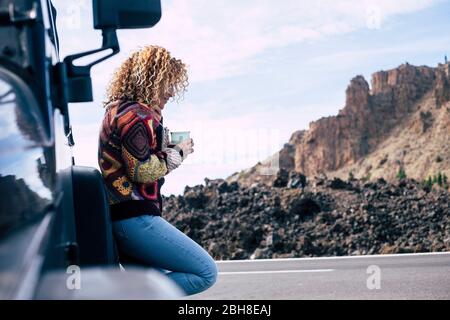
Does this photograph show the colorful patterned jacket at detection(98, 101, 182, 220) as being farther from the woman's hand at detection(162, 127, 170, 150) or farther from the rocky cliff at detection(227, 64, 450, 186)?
the rocky cliff at detection(227, 64, 450, 186)

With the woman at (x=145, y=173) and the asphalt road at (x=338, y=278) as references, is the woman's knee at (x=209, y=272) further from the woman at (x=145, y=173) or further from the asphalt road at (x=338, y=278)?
the asphalt road at (x=338, y=278)

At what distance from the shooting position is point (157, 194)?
2699 millimetres

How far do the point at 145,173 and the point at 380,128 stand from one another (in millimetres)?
93105

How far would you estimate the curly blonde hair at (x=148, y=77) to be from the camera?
2705 mm

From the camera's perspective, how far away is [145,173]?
2547mm

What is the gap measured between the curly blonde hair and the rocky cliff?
70350 mm

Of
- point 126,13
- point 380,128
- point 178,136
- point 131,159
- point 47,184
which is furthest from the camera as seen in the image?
point 380,128

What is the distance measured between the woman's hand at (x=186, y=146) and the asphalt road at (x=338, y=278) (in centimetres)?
414

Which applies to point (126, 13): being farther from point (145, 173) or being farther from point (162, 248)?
point (162, 248)

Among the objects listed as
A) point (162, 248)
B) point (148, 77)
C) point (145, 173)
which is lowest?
point (162, 248)

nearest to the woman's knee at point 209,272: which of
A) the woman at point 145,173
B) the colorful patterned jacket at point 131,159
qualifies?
the woman at point 145,173

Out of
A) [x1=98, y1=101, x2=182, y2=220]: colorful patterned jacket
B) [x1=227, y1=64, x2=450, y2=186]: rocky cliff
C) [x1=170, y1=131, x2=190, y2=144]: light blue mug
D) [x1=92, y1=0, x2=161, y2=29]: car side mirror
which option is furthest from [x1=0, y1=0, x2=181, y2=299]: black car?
[x1=227, y1=64, x2=450, y2=186]: rocky cliff

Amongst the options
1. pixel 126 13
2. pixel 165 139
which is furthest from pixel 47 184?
pixel 165 139
